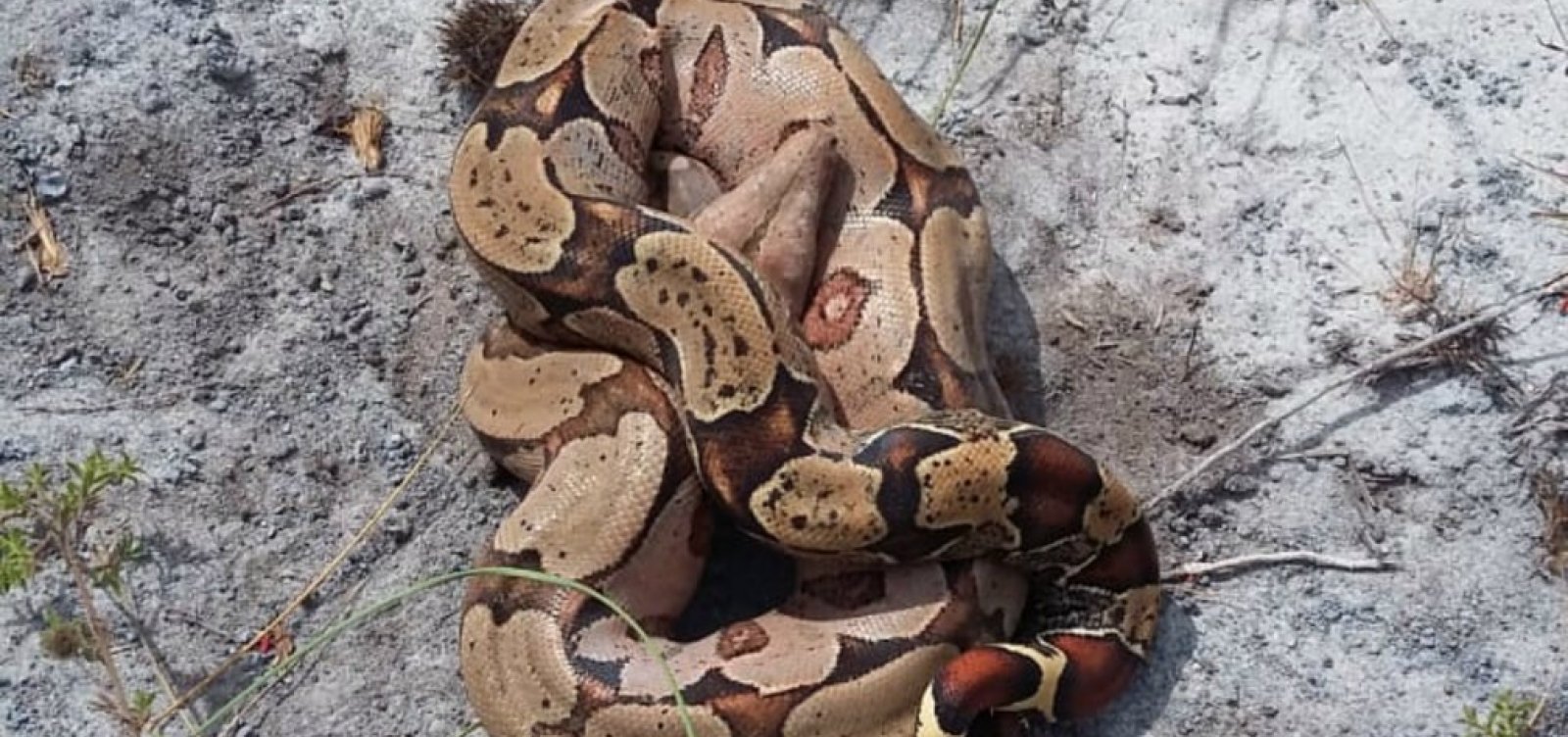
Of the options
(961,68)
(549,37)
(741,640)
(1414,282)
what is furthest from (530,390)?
(1414,282)

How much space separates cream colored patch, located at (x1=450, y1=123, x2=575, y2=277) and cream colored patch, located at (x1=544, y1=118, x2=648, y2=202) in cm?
7

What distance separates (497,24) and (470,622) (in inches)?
97.7

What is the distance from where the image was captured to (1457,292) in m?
6.91

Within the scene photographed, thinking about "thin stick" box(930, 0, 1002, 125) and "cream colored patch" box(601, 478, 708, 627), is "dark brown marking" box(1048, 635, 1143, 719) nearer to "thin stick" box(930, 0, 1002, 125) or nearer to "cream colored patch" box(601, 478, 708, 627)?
"cream colored patch" box(601, 478, 708, 627)

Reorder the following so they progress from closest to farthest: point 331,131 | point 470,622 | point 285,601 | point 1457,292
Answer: point 470,622 < point 285,601 < point 1457,292 < point 331,131

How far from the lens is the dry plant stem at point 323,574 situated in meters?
6.24

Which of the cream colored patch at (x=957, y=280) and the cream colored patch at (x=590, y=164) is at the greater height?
the cream colored patch at (x=590, y=164)

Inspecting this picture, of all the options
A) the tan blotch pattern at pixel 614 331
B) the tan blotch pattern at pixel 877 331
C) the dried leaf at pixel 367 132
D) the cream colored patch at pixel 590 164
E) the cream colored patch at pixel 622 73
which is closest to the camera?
the tan blotch pattern at pixel 614 331

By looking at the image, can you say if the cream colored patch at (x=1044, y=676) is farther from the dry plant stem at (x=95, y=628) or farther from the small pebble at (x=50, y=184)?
the small pebble at (x=50, y=184)

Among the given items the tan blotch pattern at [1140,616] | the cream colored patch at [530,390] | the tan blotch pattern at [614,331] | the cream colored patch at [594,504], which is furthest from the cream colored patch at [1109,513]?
the cream colored patch at [530,390]

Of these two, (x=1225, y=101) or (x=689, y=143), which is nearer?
(x=689, y=143)

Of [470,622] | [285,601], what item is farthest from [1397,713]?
[285,601]

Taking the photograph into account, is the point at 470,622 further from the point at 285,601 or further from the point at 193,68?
the point at 193,68

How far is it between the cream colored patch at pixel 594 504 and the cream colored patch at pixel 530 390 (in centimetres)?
23
